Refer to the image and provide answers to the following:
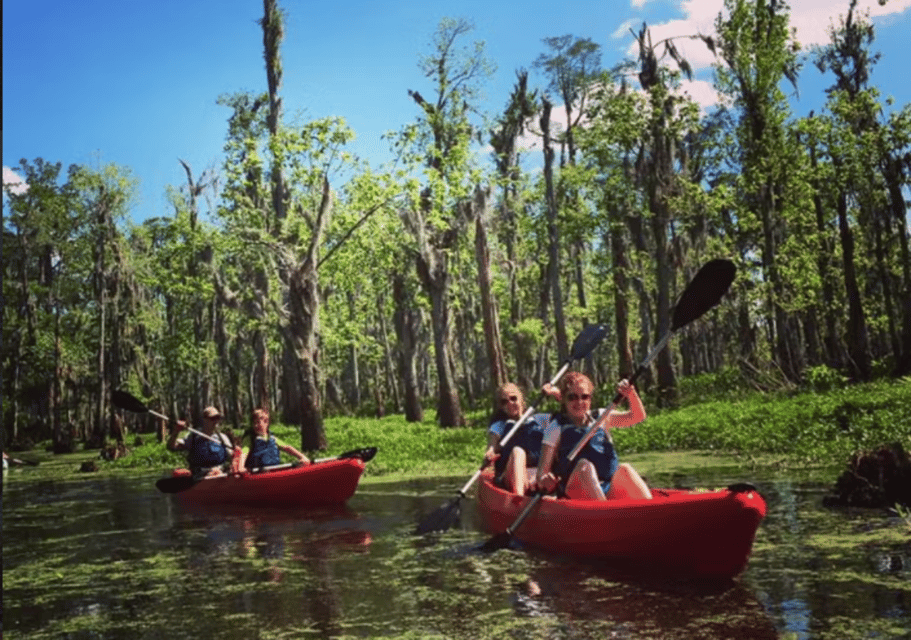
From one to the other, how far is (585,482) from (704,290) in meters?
2.15

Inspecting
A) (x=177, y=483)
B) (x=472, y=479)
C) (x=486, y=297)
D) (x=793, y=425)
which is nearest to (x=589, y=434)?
(x=472, y=479)

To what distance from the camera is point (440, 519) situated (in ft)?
29.3

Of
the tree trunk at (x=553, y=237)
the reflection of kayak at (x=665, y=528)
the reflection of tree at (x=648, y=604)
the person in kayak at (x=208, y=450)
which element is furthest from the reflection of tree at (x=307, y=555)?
the tree trunk at (x=553, y=237)

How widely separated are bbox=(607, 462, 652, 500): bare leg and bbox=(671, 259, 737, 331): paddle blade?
5.04 feet

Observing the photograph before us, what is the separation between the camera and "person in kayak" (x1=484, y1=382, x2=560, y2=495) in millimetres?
8984

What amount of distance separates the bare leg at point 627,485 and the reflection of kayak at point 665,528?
11.1 inches

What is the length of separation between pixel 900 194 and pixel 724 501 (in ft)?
81.6

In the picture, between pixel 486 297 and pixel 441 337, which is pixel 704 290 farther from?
pixel 441 337

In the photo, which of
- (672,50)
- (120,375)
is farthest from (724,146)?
(120,375)

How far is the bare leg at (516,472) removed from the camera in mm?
8875

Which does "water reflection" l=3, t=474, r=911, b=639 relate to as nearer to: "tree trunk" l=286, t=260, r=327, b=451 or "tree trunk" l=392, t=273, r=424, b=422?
"tree trunk" l=286, t=260, r=327, b=451

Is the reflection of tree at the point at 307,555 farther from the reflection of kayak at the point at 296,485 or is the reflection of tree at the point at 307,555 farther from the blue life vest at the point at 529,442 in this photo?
the blue life vest at the point at 529,442

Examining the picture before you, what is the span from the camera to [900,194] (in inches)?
1072

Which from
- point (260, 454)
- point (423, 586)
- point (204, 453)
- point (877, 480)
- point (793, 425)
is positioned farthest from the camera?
point (793, 425)
